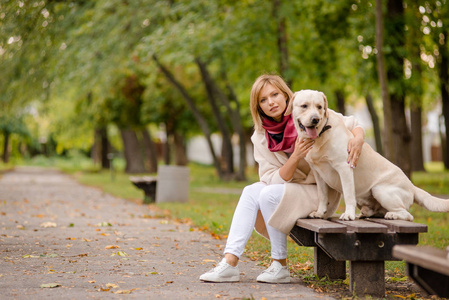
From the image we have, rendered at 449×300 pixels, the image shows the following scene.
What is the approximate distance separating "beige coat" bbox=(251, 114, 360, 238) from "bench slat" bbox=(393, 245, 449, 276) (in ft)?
4.64

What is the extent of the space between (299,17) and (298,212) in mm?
13813

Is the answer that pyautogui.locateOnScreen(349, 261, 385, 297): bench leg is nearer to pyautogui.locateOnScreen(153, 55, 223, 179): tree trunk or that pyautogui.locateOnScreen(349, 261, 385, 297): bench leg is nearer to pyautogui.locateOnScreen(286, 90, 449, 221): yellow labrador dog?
pyautogui.locateOnScreen(286, 90, 449, 221): yellow labrador dog

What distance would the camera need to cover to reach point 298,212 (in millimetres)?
4812

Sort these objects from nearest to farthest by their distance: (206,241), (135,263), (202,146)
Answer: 1. (135,263)
2. (206,241)
3. (202,146)

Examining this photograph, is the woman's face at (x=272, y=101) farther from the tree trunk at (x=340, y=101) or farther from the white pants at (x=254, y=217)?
the tree trunk at (x=340, y=101)

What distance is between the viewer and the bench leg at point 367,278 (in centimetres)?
439

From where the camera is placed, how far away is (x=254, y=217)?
502cm

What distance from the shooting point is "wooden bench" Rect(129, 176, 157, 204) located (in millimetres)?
13753

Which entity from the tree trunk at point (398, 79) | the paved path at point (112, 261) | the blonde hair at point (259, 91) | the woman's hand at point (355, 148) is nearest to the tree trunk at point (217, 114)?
the tree trunk at point (398, 79)

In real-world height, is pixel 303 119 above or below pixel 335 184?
above

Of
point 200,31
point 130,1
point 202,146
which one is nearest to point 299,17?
point 200,31

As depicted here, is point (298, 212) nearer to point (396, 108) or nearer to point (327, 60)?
point (396, 108)

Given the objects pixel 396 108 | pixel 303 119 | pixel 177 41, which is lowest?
pixel 303 119

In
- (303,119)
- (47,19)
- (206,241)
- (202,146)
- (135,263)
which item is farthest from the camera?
(202,146)
